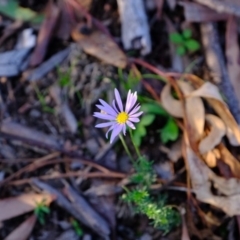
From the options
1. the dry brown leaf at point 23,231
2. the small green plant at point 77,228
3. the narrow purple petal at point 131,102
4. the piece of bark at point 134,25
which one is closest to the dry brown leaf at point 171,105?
the piece of bark at point 134,25

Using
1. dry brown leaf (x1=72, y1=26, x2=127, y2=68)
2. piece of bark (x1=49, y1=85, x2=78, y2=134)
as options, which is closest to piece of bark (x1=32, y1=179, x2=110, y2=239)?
piece of bark (x1=49, y1=85, x2=78, y2=134)

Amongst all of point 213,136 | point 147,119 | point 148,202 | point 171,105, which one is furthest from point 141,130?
point 148,202

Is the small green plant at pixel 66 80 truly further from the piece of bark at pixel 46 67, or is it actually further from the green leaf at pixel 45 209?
the green leaf at pixel 45 209

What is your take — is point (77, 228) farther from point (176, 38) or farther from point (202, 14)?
point (202, 14)

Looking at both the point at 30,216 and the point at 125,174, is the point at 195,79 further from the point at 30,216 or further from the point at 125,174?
the point at 30,216

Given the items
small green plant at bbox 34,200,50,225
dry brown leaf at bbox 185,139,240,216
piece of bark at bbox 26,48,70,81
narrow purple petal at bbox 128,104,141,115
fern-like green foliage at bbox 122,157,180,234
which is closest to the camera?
narrow purple petal at bbox 128,104,141,115

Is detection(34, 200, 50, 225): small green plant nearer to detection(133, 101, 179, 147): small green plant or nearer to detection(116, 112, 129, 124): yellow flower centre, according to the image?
detection(133, 101, 179, 147): small green plant
